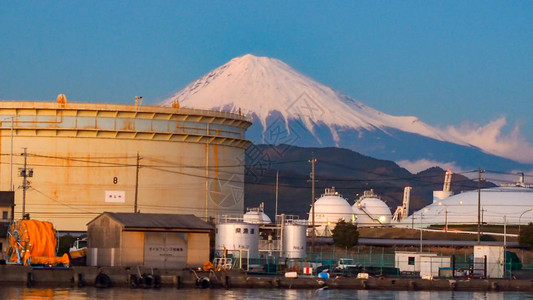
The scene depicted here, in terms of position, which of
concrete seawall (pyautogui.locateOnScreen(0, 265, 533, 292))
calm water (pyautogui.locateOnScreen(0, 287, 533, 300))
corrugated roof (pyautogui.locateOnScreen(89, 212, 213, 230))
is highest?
corrugated roof (pyautogui.locateOnScreen(89, 212, 213, 230))

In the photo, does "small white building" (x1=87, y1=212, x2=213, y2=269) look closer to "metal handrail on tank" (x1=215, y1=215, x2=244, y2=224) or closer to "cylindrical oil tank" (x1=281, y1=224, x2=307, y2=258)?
"metal handrail on tank" (x1=215, y1=215, x2=244, y2=224)

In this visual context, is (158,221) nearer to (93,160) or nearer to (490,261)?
(93,160)

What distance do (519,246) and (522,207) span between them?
1511 inches

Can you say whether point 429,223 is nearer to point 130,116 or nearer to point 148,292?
point 130,116

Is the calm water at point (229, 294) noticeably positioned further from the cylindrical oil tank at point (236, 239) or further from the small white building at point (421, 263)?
the cylindrical oil tank at point (236, 239)

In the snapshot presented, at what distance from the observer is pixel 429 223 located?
5187 inches

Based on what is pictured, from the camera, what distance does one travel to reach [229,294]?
45.2m

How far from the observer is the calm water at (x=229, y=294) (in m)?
41.5

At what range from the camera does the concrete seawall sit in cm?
4681

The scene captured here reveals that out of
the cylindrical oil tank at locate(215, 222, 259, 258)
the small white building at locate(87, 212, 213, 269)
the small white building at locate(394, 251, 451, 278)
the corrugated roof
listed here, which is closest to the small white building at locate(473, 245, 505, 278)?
the small white building at locate(394, 251, 451, 278)

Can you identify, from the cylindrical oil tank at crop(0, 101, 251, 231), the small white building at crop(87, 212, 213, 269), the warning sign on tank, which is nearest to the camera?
the small white building at crop(87, 212, 213, 269)

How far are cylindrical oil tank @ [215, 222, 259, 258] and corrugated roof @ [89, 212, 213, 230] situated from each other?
917cm

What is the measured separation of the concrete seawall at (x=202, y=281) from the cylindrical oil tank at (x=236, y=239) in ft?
34.2

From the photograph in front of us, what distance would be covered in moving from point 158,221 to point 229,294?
9.35 m
